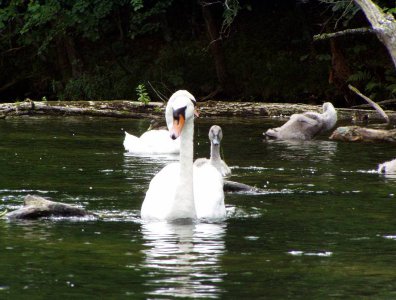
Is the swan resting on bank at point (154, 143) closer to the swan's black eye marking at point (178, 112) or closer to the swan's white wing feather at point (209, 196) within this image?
the swan's white wing feather at point (209, 196)

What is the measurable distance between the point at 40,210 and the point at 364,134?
11.8 meters

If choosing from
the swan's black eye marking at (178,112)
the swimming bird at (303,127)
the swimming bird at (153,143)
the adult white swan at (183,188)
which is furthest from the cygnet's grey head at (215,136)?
the swimming bird at (303,127)

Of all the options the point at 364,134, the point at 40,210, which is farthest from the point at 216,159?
the point at 364,134

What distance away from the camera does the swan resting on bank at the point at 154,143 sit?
758 inches

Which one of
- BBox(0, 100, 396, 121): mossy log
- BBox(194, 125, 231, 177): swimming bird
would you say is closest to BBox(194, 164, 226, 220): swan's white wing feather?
BBox(194, 125, 231, 177): swimming bird

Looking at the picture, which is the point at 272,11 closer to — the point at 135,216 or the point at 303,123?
the point at 303,123

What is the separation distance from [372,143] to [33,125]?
26.7 feet

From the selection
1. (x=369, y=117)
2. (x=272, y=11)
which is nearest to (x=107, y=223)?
(x=369, y=117)

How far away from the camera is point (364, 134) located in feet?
69.1

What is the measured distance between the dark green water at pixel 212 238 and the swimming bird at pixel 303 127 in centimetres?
478

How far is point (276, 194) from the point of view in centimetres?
1284

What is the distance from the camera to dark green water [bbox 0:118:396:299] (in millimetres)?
7207

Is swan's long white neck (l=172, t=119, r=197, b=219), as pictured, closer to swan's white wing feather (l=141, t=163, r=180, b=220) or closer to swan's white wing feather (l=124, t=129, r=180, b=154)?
swan's white wing feather (l=141, t=163, r=180, b=220)

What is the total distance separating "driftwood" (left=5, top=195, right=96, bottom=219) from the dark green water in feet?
0.57
